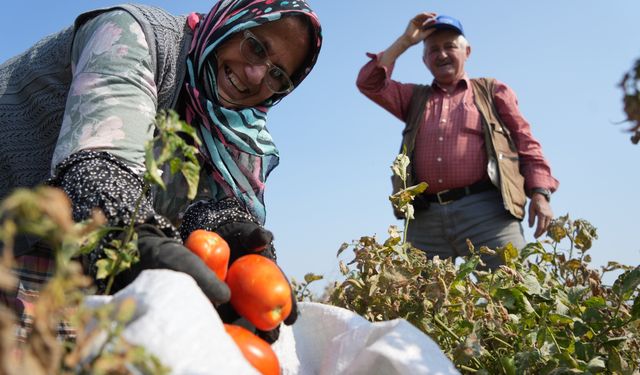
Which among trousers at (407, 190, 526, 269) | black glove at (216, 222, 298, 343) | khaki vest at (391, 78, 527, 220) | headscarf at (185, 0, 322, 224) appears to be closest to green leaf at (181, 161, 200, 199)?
black glove at (216, 222, 298, 343)

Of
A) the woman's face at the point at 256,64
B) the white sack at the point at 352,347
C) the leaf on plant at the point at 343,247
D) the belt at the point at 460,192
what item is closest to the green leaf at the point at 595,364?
the white sack at the point at 352,347

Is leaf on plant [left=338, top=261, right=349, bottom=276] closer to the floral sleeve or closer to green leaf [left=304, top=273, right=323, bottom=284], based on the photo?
green leaf [left=304, top=273, right=323, bottom=284]

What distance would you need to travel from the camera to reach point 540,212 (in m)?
3.40

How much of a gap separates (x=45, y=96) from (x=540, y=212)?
8.76 ft

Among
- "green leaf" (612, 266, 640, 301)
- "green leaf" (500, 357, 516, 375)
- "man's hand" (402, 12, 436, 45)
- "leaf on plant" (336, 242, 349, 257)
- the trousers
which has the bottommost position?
the trousers

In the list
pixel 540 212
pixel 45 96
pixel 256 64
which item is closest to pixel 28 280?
pixel 45 96

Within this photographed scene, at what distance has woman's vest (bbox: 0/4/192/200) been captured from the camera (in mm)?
1614

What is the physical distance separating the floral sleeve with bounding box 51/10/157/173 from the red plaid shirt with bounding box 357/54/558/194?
220cm

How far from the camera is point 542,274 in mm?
1577

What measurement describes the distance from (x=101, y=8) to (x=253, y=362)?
1081mm

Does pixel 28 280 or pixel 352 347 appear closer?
pixel 352 347

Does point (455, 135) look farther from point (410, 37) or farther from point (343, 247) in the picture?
point (343, 247)

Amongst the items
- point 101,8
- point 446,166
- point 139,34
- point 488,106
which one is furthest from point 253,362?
point 488,106

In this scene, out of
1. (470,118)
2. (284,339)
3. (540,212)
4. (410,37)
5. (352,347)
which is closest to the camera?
(352,347)
